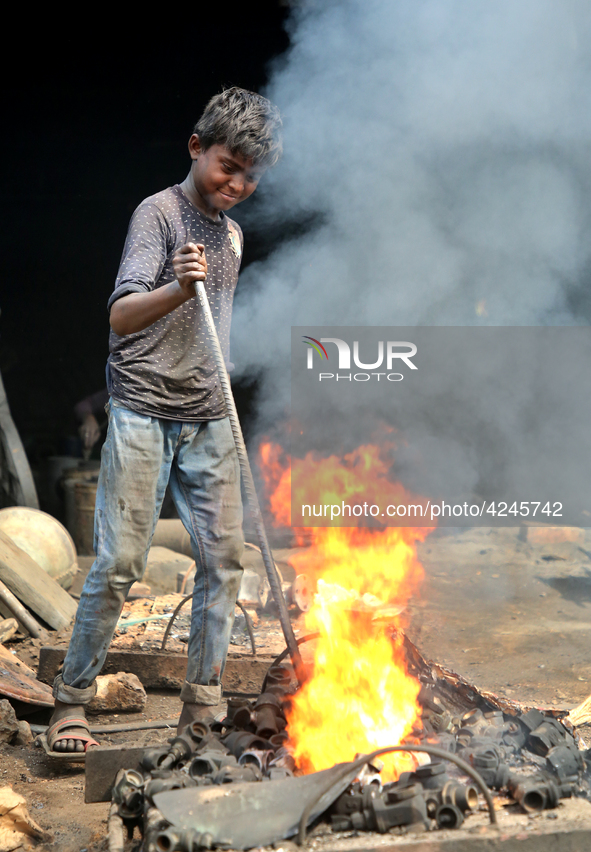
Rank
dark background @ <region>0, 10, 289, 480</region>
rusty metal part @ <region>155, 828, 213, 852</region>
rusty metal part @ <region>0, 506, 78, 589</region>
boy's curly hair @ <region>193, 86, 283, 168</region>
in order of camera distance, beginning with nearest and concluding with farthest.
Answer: rusty metal part @ <region>155, 828, 213, 852</region>
boy's curly hair @ <region>193, 86, 283, 168</region>
rusty metal part @ <region>0, 506, 78, 589</region>
dark background @ <region>0, 10, 289, 480</region>

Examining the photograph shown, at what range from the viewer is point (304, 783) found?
6.00ft

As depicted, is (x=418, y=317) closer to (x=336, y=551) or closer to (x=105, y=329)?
(x=336, y=551)

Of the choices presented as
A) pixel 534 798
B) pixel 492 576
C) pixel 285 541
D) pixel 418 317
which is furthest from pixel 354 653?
pixel 418 317

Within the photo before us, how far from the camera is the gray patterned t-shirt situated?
2.51m

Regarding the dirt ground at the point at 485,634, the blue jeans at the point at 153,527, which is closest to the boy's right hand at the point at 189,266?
the blue jeans at the point at 153,527

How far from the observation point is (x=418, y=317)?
7.03 meters

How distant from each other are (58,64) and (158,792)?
23.6 feet

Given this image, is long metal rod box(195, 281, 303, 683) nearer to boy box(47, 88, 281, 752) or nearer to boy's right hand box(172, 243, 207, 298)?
boy's right hand box(172, 243, 207, 298)

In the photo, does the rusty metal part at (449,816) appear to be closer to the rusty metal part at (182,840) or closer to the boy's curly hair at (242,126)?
the rusty metal part at (182,840)

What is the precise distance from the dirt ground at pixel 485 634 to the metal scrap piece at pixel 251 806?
0.63 meters

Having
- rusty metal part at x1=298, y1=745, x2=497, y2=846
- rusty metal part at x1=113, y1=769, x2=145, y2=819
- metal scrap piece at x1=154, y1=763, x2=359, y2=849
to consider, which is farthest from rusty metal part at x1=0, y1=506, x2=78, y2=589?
rusty metal part at x1=298, y1=745, x2=497, y2=846

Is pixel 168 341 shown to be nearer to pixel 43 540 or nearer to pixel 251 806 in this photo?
pixel 251 806

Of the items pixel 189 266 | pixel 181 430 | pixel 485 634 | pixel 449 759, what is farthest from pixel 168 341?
pixel 485 634

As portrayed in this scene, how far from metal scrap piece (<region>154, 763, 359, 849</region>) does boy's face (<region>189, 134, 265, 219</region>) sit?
73.1 inches
